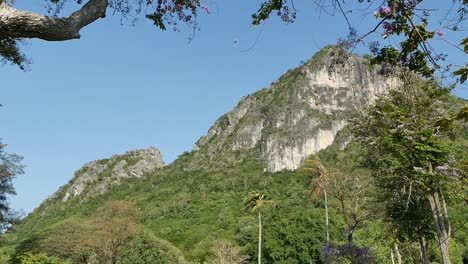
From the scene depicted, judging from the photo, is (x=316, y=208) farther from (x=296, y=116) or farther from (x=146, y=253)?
(x=296, y=116)

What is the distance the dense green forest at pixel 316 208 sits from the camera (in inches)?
623

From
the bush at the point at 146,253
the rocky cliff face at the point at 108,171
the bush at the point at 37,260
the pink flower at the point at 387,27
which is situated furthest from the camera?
the rocky cliff face at the point at 108,171

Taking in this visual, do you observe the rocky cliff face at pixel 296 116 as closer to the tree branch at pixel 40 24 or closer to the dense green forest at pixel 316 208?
the dense green forest at pixel 316 208

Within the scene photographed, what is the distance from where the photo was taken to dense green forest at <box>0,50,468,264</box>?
15.8 meters

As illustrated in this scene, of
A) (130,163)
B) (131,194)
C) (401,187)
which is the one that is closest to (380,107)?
(401,187)

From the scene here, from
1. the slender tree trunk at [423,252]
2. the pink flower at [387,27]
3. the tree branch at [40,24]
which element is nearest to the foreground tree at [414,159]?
the slender tree trunk at [423,252]

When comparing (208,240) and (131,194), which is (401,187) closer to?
(208,240)

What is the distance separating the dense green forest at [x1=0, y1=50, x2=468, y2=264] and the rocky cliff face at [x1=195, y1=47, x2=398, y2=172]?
5243 mm

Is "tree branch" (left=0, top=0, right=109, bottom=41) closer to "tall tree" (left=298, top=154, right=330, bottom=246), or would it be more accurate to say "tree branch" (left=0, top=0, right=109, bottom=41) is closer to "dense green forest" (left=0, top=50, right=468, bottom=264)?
"dense green forest" (left=0, top=50, right=468, bottom=264)

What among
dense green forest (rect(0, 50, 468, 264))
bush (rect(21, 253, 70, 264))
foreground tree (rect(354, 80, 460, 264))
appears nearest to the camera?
foreground tree (rect(354, 80, 460, 264))

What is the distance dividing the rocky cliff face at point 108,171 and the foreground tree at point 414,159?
14333cm

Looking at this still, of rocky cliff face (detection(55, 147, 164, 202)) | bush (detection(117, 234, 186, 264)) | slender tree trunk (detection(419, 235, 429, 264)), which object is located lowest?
slender tree trunk (detection(419, 235, 429, 264))

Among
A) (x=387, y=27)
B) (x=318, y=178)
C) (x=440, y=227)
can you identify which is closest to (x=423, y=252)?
(x=440, y=227)

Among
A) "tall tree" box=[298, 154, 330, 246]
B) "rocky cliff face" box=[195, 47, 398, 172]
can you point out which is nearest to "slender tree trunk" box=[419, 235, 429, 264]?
"tall tree" box=[298, 154, 330, 246]
